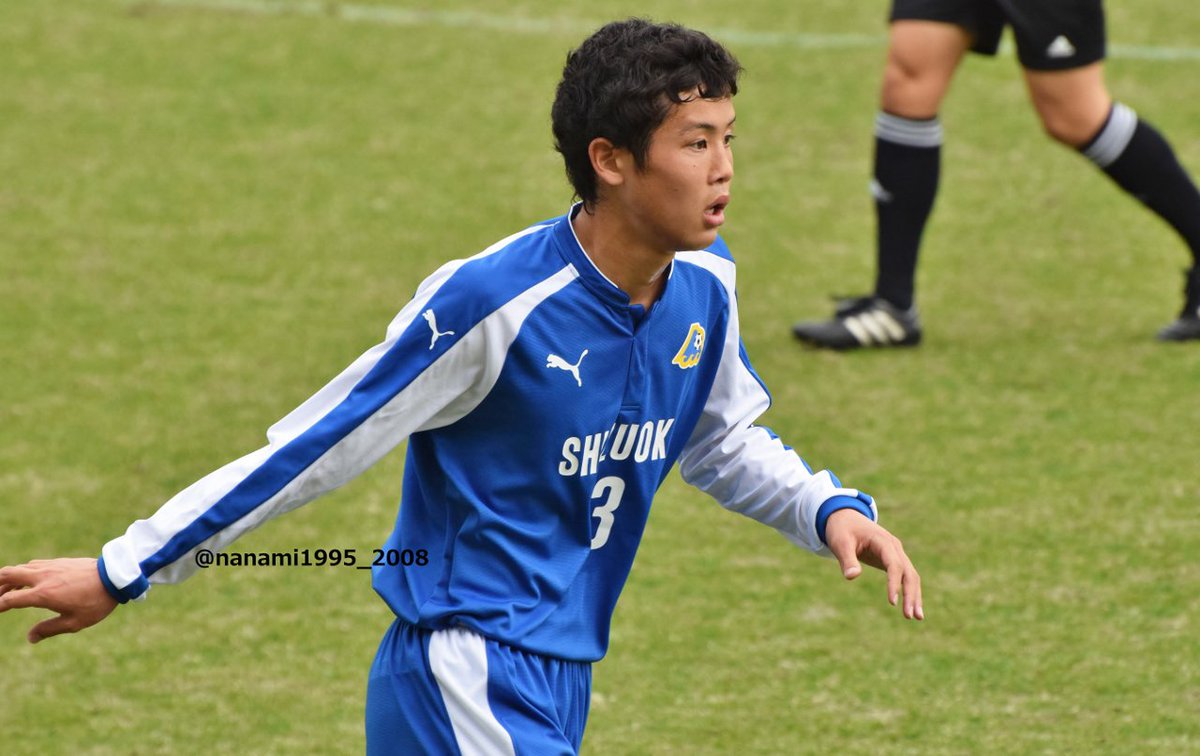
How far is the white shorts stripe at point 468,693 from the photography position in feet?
9.53

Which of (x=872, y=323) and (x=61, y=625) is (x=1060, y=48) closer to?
(x=872, y=323)

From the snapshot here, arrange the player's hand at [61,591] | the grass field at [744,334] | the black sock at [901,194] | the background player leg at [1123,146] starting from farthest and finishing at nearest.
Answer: the black sock at [901,194] → the background player leg at [1123,146] → the grass field at [744,334] → the player's hand at [61,591]

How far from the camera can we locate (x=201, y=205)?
313 inches

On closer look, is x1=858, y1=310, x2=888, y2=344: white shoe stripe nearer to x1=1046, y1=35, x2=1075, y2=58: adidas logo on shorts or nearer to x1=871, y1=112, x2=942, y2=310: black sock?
x1=871, y1=112, x2=942, y2=310: black sock

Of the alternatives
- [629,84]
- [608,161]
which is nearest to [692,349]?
[608,161]

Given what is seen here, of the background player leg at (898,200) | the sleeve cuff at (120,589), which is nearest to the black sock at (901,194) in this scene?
the background player leg at (898,200)

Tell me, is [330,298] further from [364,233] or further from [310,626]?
[310,626]

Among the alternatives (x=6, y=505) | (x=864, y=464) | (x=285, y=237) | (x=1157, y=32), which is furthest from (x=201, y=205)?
(x=1157, y=32)

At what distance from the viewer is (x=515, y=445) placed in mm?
2965

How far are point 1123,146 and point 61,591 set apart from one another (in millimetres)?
4511

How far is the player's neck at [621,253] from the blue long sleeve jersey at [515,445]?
0.03 m

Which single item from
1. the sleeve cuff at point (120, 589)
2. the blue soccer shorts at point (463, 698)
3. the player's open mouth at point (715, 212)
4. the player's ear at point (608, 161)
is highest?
the player's ear at point (608, 161)

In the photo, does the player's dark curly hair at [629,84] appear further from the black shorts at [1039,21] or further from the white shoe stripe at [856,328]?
the white shoe stripe at [856,328]

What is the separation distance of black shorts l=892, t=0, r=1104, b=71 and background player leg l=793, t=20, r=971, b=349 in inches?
4.4
